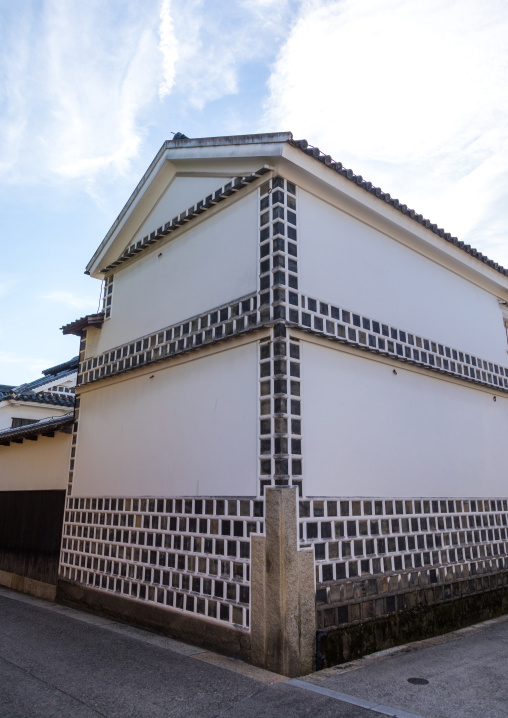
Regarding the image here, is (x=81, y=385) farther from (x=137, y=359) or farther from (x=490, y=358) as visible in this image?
(x=490, y=358)

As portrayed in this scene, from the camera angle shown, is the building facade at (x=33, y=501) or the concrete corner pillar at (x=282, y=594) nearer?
the concrete corner pillar at (x=282, y=594)

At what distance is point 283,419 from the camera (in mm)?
6578

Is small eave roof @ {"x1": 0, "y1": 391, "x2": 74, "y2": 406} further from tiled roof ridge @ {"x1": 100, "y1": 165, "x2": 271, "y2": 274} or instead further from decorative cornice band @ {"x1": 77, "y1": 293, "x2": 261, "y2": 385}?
tiled roof ridge @ {"x1": 100, "y1": 165, "x2": 271, "y2": 274}

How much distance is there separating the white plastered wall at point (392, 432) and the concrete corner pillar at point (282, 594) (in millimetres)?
536

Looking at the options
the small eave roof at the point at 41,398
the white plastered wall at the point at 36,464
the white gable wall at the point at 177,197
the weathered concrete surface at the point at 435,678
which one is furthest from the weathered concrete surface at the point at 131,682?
the small eave roof at the point at 41,398

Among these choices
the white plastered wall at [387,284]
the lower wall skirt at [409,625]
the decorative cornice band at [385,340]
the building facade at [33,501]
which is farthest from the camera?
the building facade at [33,501]

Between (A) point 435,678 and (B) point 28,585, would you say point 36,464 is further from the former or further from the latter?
(A) point 435,678

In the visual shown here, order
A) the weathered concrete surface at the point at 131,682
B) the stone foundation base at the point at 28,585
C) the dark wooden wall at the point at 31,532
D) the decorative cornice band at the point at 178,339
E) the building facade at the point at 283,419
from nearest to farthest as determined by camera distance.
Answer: the weathered concrete surface at the point at 131,682 < the building facade at the point at 283,419 < the decorative cornice band at the point at 178,339 < the stone foundation base at the point at 28,585 < the dark wooden wall at the point at 31,532

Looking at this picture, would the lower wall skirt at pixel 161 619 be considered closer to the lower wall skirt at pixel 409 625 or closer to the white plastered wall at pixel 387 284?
the lower wall skirt at pixel 409 625

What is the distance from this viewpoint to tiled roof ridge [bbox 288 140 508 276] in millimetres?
7596

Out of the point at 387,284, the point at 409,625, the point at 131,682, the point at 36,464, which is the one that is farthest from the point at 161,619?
the point at 387,284

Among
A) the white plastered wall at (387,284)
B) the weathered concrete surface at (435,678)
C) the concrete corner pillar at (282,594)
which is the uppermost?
the white plastered wall at (387,284)

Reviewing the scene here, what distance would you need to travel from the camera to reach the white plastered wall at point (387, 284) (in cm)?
786

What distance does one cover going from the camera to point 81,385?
426 inches
